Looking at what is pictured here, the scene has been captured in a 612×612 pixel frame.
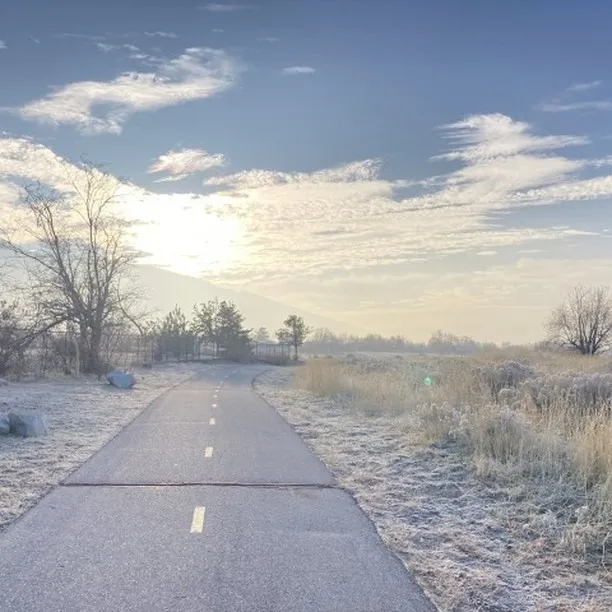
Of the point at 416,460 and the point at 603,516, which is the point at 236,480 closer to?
the point at 416,460

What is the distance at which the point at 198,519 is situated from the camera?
686cm

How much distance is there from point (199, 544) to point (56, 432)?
321 inches

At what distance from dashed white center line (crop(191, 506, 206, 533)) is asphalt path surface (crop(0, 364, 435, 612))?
0.03 m

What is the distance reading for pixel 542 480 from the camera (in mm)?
8172

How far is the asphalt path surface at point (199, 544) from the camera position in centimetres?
480

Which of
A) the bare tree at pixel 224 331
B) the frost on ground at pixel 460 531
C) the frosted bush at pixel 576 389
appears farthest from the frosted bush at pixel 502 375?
the bare tree at pixel 224 331

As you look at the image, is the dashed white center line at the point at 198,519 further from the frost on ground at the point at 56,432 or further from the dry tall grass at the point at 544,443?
the dry tall grass at the point at 544,443

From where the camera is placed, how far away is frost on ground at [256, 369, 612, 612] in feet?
16.5

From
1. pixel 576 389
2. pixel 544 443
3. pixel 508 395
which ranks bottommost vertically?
pixel 544 443

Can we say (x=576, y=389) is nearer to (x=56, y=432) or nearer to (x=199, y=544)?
(x=56, y=432)

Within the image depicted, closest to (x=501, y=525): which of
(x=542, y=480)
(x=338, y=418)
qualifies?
(x=542, y=480)

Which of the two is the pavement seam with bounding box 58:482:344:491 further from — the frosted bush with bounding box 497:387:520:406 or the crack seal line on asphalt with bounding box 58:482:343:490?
the frosted bush with bounding box 497:387:520:406

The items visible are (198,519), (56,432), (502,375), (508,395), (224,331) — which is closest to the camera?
(198,519)

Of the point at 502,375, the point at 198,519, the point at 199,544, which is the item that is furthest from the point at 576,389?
the point at 199,544
